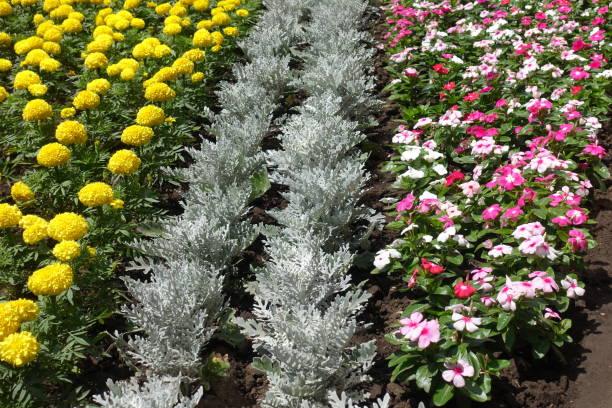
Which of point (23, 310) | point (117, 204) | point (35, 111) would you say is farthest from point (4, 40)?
point (23, 310)

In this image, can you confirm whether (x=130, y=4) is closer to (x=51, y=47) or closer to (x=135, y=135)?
(x=51, y=47)

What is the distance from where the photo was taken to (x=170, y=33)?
5.56 meters

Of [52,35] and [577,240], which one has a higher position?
[577,240]

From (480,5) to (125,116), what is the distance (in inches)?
175

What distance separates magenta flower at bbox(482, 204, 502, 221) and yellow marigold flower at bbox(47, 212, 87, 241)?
220 cm

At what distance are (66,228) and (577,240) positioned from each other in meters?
2.62

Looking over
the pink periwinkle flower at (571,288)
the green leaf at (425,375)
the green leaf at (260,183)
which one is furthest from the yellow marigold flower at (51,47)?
the pink periwinkle flower at (571,288)

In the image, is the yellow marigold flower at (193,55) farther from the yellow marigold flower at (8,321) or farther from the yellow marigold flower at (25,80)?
the yellow marigold flower at (8,321)

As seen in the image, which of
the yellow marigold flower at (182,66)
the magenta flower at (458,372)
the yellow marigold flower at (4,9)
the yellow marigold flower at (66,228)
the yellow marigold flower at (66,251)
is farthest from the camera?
the yellow marigold flower at (4,9)

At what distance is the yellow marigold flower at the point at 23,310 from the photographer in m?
2.53

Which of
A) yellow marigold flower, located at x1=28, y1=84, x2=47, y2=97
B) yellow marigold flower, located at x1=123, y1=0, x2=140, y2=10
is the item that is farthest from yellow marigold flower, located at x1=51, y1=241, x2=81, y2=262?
yellow marigold flower, located at x1=123, y1=0, x2=140, y2=10

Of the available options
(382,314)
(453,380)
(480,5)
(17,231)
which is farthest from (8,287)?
(480,5)

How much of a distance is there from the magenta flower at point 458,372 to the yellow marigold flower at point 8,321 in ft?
6.00

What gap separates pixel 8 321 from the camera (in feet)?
8.13
